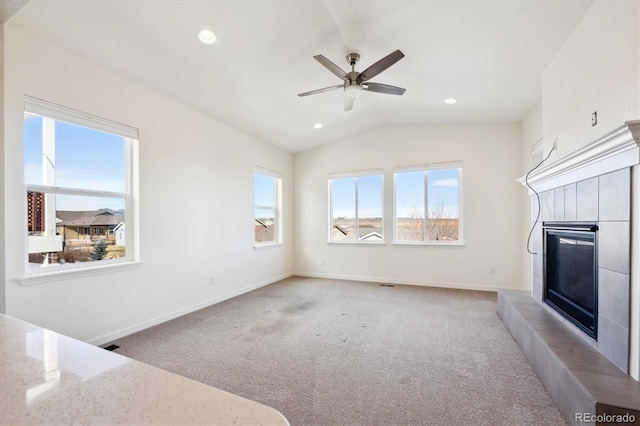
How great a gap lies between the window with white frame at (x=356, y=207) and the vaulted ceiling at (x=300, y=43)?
1.97 metres

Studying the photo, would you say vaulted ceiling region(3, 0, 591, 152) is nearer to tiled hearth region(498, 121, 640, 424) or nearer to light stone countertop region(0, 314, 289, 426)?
tiled hearth region(498, 121, 640, 424)

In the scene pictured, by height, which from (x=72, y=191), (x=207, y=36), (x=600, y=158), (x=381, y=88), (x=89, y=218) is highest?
(x=207, y=36)

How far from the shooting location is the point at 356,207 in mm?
6082

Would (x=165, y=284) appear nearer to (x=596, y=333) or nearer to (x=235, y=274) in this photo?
(x=235, y=274)

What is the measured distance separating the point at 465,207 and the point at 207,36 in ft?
14.9

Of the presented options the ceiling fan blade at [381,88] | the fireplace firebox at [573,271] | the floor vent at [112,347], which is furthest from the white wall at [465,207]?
the floor vent at [112,347]

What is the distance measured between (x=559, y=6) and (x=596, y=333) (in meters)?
2.46

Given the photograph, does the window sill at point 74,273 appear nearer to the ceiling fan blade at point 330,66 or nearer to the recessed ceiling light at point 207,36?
the recessed ceiling light at point 207,36

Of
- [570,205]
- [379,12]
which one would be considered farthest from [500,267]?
[379,12]

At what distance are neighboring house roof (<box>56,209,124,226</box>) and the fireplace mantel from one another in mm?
4205

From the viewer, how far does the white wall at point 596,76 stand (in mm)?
1853

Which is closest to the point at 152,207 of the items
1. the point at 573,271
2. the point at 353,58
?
the point at 353,58

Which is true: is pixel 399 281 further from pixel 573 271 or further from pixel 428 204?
pixel 573 271

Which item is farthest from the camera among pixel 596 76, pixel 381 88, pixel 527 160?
pixel 527 160
